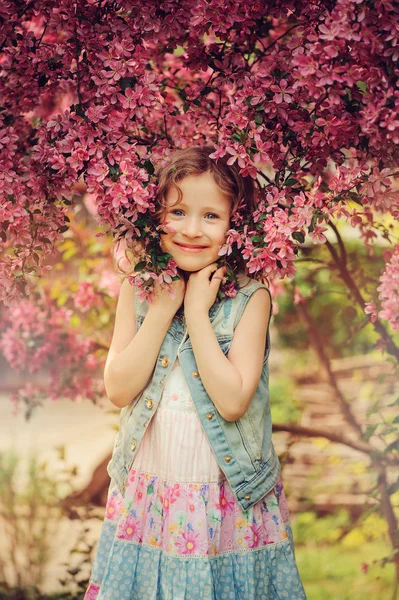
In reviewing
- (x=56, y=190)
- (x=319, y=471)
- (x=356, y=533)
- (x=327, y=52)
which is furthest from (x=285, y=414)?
(x=327, y=52)

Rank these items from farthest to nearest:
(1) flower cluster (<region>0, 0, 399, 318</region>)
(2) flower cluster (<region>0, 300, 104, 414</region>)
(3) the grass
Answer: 1. (2) flower cluster (<region>0, 300, 104, 414</region>)
2. (3) the grass
3. (1) flower cluster (<region>0, 0, 399, 318</region>)

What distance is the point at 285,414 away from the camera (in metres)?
3.61

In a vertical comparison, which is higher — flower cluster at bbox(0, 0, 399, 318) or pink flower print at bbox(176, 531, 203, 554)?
flower cluster at bbox(0, 0, 399, 318)

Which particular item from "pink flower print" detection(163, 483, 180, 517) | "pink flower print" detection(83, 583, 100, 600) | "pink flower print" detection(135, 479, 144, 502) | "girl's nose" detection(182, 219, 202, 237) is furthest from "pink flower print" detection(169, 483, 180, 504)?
"girl's nose" detection(182, 219, 202, 237)

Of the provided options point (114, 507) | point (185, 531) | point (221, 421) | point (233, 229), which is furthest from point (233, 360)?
point (114, 507)

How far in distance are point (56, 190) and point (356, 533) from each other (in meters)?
2.21

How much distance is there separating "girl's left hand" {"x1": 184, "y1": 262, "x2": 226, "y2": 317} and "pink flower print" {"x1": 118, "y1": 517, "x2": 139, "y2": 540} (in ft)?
1.91

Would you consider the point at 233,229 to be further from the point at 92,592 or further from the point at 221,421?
the point at 92,592

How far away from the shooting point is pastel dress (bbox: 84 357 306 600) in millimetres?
1933

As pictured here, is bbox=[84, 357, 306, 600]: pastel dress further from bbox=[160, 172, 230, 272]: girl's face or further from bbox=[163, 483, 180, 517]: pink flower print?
bbox=[160, 172, 230, 272]: girl's face

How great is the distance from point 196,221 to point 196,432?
570 mm

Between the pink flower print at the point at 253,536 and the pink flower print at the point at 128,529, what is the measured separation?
300 mm

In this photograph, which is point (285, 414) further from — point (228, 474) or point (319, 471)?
Answer: point (228, 474)

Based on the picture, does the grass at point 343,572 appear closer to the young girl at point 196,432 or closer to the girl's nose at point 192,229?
the young girl at point 196,432
